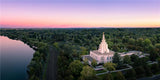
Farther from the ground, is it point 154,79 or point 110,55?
point 110,55

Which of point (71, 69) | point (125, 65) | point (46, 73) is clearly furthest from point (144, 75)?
point (46, 73)

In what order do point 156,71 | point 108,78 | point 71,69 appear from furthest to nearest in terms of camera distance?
1. point 156,71
2. point 71,69
3. point 108,78

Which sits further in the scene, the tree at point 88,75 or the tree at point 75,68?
the tree at point 75,68

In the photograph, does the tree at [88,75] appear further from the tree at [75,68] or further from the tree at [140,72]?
the tree at [140,72]

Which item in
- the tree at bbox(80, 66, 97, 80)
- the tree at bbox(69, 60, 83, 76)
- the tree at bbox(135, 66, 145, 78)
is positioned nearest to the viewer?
the tree at bbox(80, 66, 97, 80)

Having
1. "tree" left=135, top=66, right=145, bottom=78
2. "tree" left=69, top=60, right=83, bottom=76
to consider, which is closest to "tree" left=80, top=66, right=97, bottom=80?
"tree" left=69, top=60, right=83, bottom=76

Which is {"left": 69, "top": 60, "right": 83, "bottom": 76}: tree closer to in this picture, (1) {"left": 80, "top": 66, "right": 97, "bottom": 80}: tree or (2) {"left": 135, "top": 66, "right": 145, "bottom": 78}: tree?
(1) {"left": 80, "top": 66, "right": 97, "bottom": 80}: tree

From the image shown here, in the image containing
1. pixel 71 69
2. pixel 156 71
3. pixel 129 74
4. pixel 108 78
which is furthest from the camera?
pixel 156 71

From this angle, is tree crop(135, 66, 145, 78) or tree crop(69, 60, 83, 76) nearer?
tree crop(135, 66, 145, 78)

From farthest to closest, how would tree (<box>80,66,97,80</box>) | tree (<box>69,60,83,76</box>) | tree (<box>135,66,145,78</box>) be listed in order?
tree (<box>69,60,83,76</box>) → tree (<box>135,66,145,78</box>) → tree (<box>80,66,97,80</box>)

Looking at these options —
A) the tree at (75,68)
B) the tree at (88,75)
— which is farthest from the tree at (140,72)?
the tree at (75,68)

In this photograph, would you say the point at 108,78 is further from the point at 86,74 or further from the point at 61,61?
the point at 61,61
